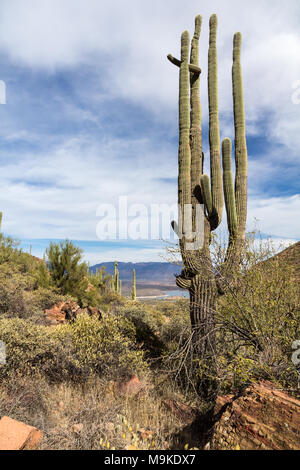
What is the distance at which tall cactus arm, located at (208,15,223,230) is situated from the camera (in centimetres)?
624

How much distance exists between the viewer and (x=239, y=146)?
21.5ft

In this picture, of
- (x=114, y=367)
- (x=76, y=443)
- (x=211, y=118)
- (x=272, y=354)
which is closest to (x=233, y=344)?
(x=272, y=354)

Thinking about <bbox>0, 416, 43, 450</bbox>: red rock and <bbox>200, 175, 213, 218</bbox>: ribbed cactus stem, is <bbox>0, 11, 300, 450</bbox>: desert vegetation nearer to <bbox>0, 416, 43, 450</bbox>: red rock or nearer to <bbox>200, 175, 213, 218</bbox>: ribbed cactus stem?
<bbox>200, 175, 213, 218</bbox>: ribbed cactus stem

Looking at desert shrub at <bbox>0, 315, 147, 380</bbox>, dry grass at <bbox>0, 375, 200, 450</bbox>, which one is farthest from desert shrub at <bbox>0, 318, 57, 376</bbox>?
dry grass at <bbox>0, 375, 200, 450</bbox>

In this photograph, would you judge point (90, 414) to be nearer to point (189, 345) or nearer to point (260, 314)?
point (189, 345)

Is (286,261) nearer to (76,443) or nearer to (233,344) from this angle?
(233,344)

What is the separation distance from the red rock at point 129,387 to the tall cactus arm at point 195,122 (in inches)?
162

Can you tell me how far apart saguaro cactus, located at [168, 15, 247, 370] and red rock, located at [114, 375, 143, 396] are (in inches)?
53.4

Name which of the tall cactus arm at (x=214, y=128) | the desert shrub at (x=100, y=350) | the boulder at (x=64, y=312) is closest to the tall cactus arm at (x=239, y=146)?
the tall cactus arm at (x=214, y=128)

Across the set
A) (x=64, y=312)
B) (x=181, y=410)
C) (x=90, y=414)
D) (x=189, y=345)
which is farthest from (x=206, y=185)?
(x=64, y=312)

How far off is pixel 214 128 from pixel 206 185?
5.72 feet

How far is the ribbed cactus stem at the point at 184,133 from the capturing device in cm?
639

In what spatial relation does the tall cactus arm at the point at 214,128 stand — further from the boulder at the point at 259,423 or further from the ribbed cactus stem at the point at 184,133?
the boulder at the point at 259,423
